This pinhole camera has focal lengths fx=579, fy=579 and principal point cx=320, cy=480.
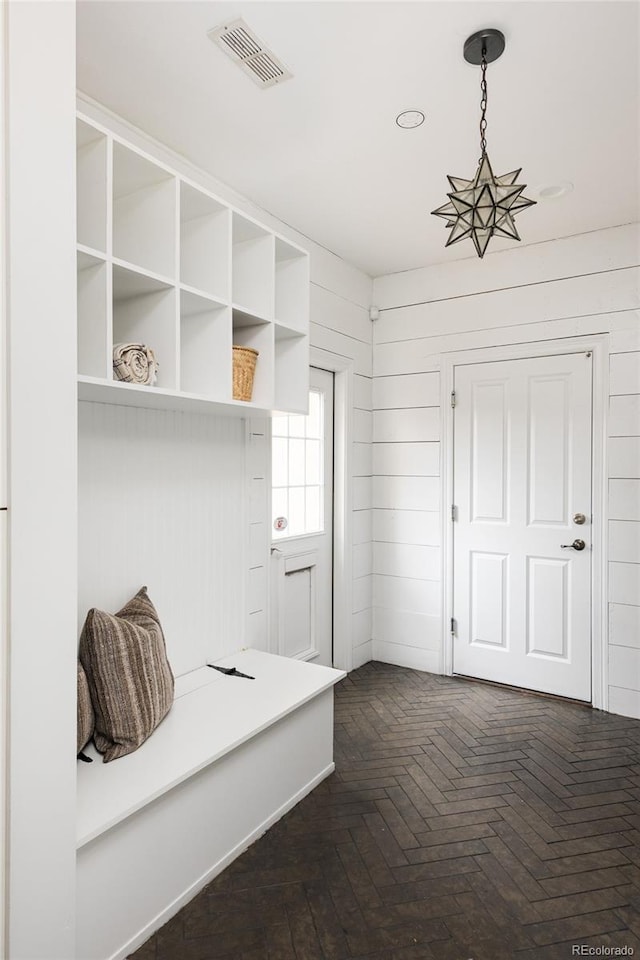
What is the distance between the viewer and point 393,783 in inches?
101

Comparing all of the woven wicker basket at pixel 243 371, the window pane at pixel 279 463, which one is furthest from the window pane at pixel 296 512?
the woven wicker basket at pixel 243 371

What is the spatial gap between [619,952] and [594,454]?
2.35 metres

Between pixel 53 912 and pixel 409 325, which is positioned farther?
pixel 409 325

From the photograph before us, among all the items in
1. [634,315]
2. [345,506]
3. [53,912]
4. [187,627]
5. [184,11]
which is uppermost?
[184,11]

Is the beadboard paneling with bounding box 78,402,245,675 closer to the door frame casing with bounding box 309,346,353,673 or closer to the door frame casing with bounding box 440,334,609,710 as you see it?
the door frame casing with bounding box 309,346,353,673

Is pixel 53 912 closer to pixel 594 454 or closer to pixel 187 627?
pixel 187 627

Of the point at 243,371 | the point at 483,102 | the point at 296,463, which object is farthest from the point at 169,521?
the point at 483,102

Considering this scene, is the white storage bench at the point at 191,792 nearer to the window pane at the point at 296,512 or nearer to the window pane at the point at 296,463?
the window pane at the point at 296,512

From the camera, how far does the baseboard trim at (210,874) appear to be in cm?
168

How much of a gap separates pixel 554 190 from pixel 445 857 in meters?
3.00

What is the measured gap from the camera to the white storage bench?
1.60 m

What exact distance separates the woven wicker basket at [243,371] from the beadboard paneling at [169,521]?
0.37m

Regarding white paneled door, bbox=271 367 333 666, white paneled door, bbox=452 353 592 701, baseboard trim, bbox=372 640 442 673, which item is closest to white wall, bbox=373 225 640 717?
baseboard trim, bbox=372 640 442 673

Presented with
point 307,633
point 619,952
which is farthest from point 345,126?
point 619,952
